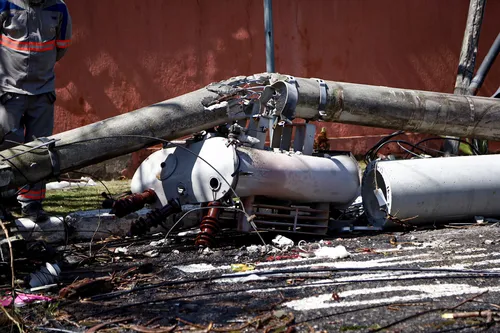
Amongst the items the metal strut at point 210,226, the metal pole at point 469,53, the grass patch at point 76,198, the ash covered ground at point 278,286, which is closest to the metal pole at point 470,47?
the metal pole at point 469,53

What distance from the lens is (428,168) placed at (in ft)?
20.9

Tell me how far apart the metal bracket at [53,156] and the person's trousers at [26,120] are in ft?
1.67

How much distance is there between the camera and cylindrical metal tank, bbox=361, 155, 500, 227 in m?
6.19

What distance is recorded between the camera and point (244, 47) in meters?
9.93

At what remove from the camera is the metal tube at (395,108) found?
6516mm

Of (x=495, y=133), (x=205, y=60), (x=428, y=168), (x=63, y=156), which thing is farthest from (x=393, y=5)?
(x=63, y=156)

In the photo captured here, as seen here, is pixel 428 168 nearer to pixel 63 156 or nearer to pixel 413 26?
pixel 63 156

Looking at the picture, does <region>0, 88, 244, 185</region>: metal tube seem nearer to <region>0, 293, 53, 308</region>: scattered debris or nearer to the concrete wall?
<region>0, 293, 53, 308</region>: scattered debris

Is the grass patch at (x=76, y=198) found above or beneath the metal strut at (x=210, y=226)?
beneath

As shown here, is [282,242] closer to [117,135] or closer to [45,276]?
[117,135]

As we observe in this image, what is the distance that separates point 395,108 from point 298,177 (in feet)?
5.22

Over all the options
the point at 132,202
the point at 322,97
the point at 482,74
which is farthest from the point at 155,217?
the point at 482,74

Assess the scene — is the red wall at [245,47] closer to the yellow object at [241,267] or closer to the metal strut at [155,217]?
the metal strut at [155,217]

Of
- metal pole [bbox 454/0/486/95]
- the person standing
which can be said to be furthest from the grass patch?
metal pole [bbox 454/0/486/95]
